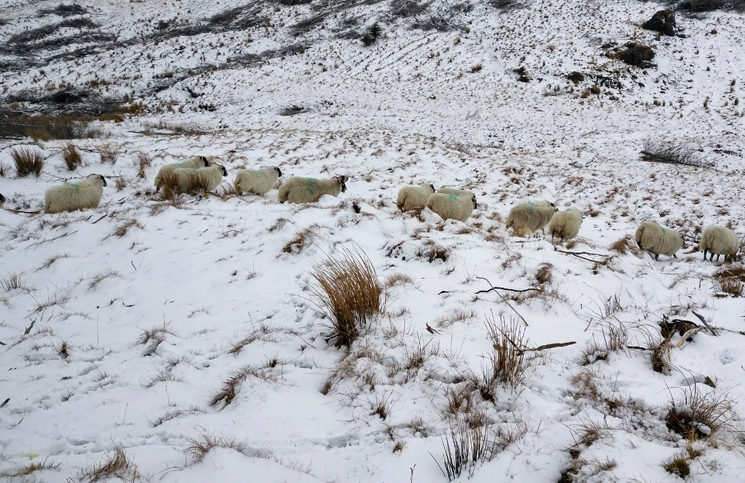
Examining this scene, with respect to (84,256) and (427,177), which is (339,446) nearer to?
(84,256)

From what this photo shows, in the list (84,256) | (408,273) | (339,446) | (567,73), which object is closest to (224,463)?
(339,446)

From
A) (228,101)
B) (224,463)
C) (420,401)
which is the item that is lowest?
(420,401)

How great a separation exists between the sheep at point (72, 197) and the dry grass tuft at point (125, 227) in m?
1.94

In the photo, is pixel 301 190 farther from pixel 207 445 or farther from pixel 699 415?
pixel 699 415

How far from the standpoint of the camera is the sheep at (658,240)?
6488 mm

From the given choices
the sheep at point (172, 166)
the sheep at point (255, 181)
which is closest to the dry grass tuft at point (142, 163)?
the sheep at point (172, 166)

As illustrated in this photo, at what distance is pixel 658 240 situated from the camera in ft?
21.3

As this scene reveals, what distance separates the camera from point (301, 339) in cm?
298

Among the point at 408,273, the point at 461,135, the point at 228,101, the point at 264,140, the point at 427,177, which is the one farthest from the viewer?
the point at 228,101

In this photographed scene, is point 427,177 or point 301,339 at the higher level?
point 301,339

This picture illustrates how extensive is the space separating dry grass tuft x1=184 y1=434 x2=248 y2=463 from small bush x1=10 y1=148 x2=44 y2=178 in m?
8.55

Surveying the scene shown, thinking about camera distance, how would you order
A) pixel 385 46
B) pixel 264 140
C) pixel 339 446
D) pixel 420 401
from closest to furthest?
pixel 339 446
pixel 420 401
pixel 264 140
pixel 385 46

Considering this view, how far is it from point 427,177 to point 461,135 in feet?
28.8

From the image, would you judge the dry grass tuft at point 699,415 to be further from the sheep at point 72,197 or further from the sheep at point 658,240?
the sheep at point 72,197
